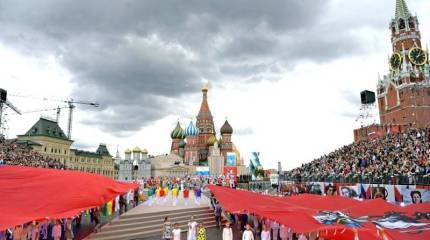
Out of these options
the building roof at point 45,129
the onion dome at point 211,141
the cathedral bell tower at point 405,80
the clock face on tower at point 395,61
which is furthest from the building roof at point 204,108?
the clock face on tower at point 395,61

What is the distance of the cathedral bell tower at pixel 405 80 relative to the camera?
2876 inches

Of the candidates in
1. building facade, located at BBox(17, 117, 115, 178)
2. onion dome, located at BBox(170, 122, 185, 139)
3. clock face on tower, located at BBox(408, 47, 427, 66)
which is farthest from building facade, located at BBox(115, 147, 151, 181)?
clock face on tower, located at BBox(408, 47, 427, 66)

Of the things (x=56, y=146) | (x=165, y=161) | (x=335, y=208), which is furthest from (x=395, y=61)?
(x=56, y=146)

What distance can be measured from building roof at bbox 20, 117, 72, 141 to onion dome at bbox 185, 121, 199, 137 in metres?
42.4

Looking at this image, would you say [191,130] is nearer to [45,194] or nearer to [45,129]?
[45,129]

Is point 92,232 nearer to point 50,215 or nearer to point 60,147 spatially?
point 50,215

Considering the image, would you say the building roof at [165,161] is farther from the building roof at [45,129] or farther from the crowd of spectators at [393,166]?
the crowd of spectators at [393,166]

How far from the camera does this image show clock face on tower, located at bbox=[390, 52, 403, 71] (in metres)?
80.9

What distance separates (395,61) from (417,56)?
4943 millimetres

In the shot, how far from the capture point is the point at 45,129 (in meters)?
86.3

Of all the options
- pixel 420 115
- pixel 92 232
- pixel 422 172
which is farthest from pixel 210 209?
pixel 420 115

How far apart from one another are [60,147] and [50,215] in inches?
3543

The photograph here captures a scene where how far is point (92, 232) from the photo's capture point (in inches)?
598

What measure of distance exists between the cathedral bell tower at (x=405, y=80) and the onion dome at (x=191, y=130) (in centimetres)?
6046
